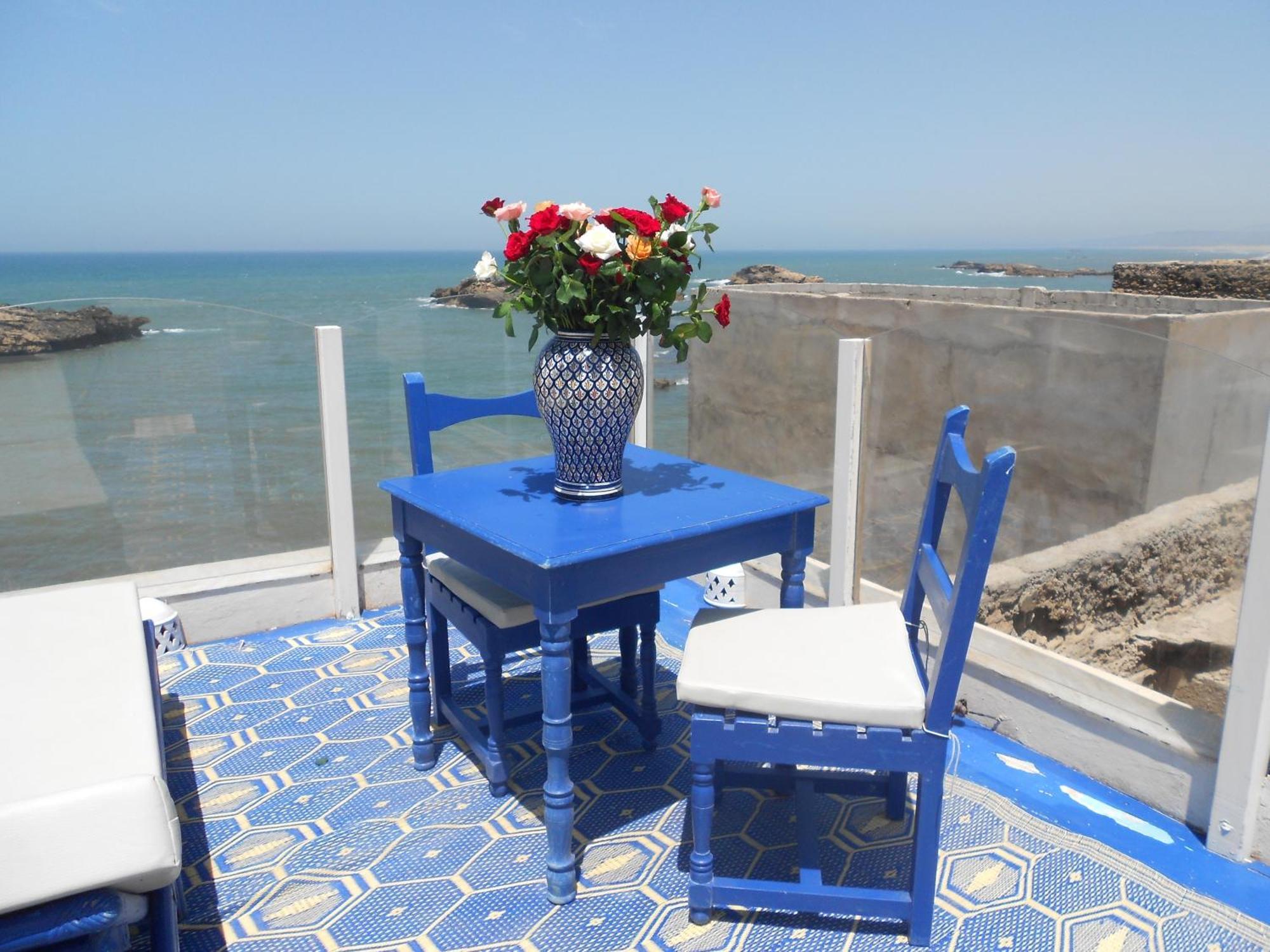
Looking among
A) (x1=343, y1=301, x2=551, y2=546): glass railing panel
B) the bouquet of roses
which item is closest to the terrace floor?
(x1=343, y1=301, x2=551, y2=546): glass railing panel

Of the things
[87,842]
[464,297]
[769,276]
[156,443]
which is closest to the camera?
[87,842]

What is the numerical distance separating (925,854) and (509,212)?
1.62 meters

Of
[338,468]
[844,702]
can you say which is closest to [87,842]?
[844,702]

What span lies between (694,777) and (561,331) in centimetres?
102

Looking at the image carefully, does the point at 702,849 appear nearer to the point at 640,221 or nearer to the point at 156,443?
the point at 640,221

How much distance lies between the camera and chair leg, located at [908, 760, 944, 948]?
1.71m

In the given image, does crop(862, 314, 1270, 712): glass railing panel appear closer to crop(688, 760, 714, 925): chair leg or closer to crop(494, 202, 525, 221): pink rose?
crop(688, 760, 714, 925): chair leg

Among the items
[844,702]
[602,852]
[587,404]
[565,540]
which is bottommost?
[602,852]

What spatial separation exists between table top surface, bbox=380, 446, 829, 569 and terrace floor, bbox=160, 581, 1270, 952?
0.78 metres

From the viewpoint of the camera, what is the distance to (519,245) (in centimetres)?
199

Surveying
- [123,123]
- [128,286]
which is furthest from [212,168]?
[128,286]

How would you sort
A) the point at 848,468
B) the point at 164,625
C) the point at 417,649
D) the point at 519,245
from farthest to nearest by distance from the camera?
the point at 164,625
the point at 848,468
the point at 417,649
the point at 519,245

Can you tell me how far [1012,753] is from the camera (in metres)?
2.56

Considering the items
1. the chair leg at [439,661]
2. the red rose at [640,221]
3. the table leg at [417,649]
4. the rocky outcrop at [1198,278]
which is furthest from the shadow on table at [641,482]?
the rocky outcrop at [1198,278]
